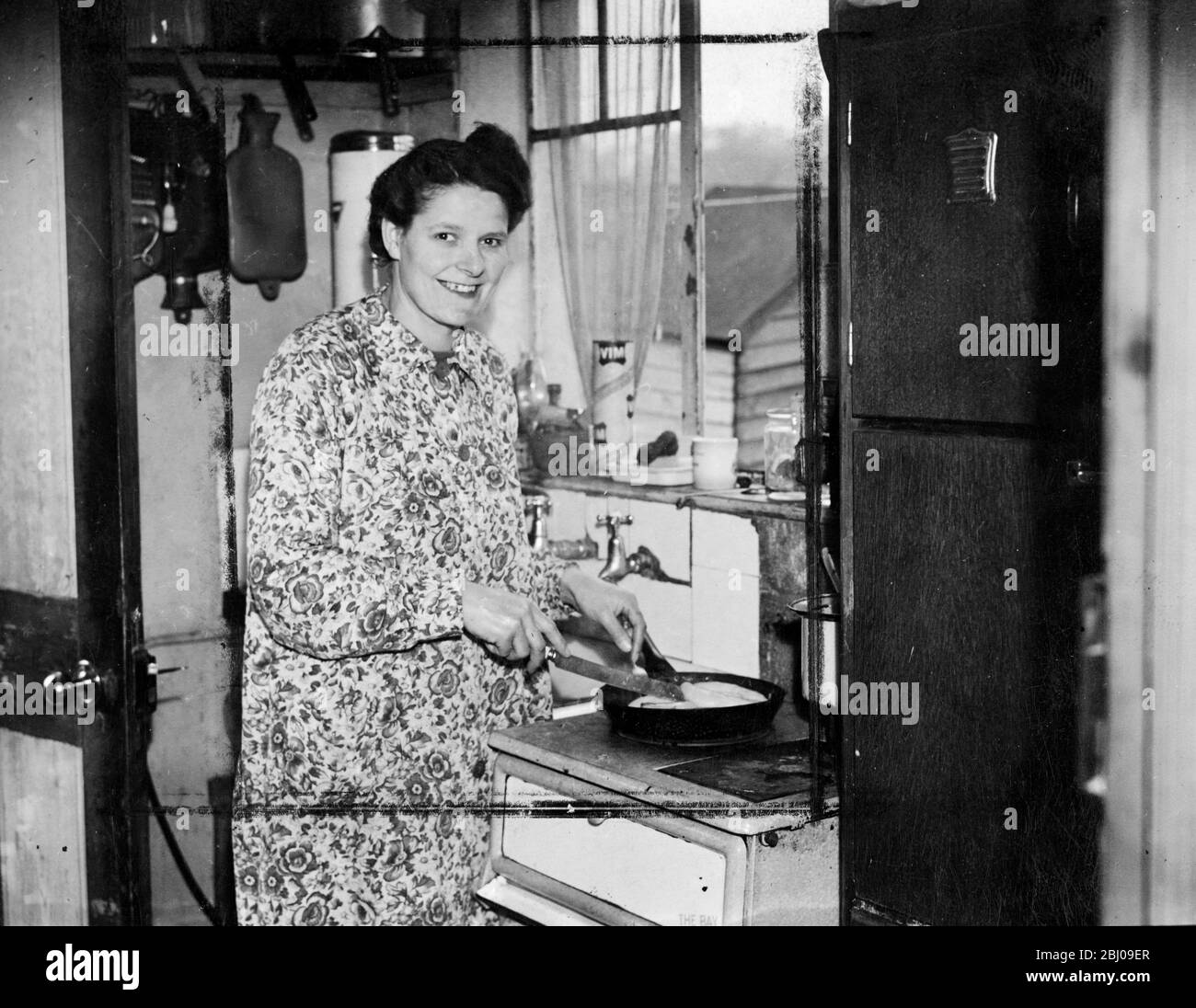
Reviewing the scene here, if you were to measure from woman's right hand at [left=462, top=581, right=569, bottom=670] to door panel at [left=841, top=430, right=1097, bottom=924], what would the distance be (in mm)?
419

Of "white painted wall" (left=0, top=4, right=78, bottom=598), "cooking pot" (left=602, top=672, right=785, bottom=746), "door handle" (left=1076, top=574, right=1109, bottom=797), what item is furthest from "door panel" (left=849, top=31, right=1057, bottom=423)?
"white painted wall" (left=0, top=4, right=78, bottom=598)

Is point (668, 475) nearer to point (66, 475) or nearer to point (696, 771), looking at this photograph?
point (696, 771)

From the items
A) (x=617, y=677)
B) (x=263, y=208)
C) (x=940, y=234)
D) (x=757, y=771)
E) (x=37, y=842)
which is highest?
(x=263, y=208)

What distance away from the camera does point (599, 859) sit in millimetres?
1797

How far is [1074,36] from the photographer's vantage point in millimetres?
1444

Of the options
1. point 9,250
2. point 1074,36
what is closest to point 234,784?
point 9,250

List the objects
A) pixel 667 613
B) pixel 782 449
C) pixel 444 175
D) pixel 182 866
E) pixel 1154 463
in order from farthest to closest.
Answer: pixel 667 613 → pixel 782 449 → pixel 182 866 → pixel 444 175 → pixel 1154 463

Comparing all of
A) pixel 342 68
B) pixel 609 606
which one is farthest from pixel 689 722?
pixel 342 68

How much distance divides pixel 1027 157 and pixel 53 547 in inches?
55.8

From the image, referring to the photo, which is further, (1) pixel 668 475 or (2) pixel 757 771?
(1) pixel 668 475

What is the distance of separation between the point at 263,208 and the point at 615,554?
3.86 ft

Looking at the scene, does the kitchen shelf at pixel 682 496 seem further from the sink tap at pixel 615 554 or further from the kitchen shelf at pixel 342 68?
the kitchen shelf at pixel 342 68

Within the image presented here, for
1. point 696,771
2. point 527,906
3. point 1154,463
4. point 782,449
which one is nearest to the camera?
point 1154,463

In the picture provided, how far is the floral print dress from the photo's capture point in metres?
1.81
